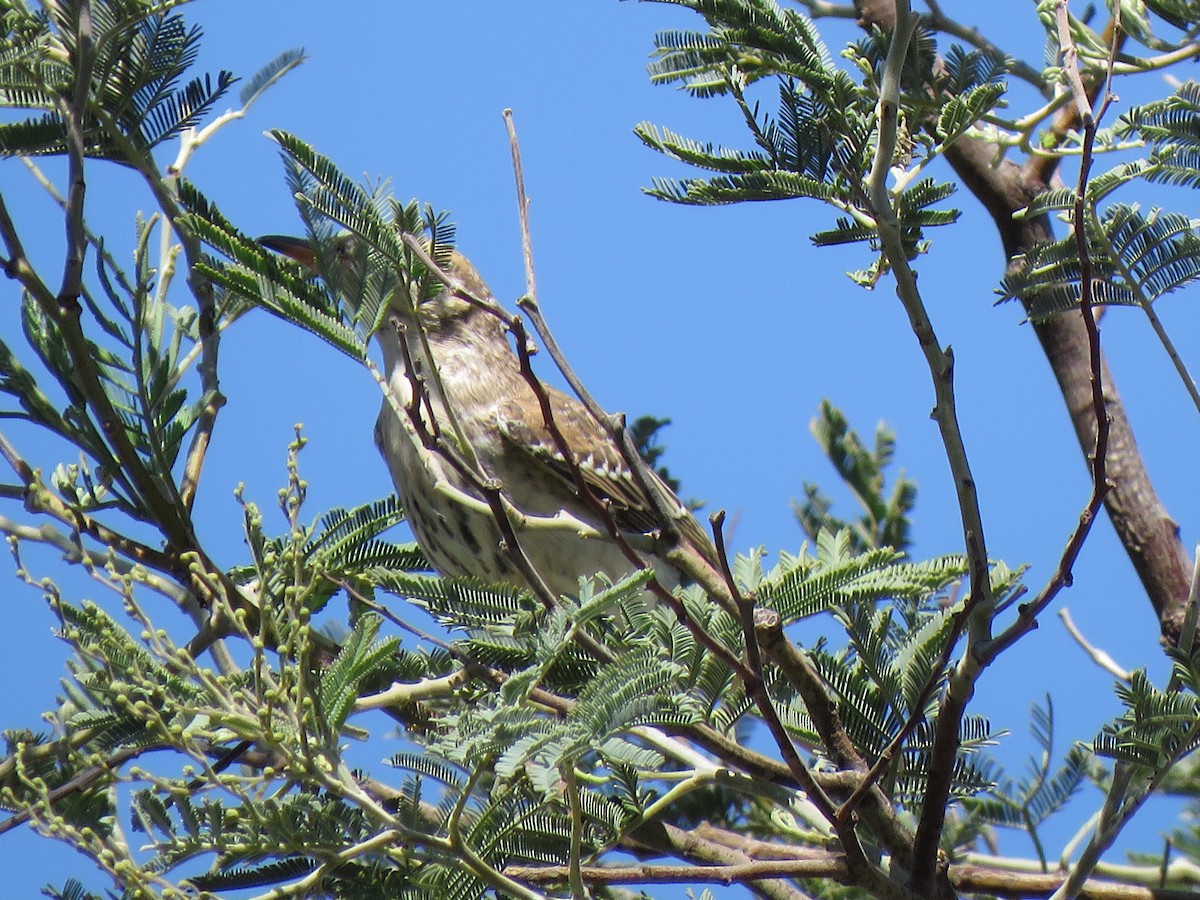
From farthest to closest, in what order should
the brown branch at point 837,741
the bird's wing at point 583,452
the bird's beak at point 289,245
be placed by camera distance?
the bird's wing at point 583,452 < the bird's beak at point 289,245 < the brown branch at point 837,741

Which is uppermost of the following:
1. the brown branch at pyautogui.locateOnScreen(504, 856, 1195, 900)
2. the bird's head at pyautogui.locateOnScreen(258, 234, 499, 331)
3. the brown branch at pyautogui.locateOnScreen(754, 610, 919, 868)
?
the bird's head at pyautogui.locateOnScreen(258, 234, 499, 331)

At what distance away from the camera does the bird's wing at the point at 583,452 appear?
149 inches

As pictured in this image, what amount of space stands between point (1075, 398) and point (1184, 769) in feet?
3.79

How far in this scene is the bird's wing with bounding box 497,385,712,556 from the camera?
378 cm

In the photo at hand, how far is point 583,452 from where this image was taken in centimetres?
421

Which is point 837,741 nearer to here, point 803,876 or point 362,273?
point 803,876

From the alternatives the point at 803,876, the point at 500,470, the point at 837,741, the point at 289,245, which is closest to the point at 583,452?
the point at 500,470

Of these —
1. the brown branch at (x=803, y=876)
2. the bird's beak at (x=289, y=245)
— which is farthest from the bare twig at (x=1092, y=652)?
the bird's beak at (x=289, y=245)

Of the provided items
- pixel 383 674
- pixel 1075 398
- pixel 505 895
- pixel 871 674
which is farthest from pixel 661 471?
pixel 505 895

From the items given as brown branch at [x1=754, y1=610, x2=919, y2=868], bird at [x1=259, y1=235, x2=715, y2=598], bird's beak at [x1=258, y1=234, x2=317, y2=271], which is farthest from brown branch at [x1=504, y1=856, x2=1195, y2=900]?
bird's beak at [x1=258, y1=234, x2=317, y2=271]

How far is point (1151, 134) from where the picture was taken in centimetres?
244

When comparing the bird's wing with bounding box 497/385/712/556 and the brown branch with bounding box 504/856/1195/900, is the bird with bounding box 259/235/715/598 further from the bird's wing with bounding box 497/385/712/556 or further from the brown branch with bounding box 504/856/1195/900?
the brown branch with bounding box 504/856/1195/900

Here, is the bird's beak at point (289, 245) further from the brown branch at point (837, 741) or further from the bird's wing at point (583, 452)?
the brown branch at point (837, 741)

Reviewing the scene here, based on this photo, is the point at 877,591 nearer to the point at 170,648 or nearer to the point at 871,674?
the point at 871,674
